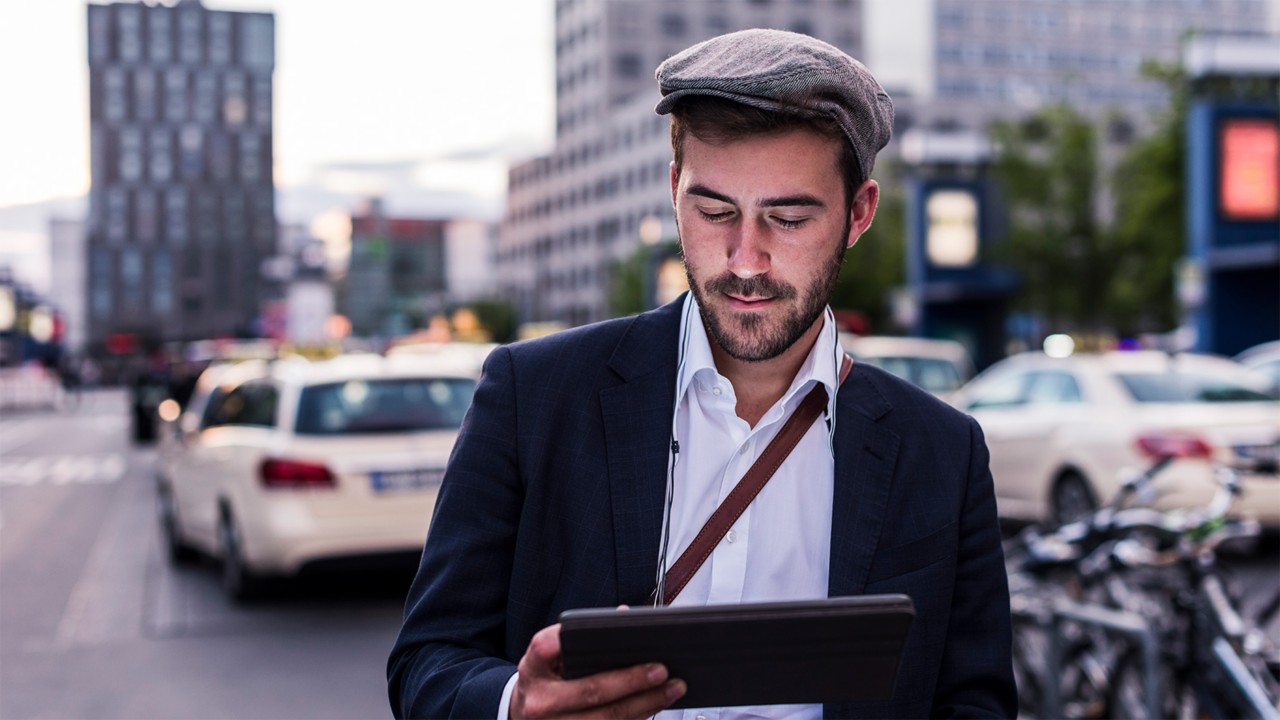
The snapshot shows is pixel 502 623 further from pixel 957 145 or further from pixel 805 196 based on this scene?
pixel 957 145

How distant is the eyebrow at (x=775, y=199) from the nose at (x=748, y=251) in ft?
0.11

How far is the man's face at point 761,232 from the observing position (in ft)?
5.90

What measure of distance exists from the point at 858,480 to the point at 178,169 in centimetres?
8988

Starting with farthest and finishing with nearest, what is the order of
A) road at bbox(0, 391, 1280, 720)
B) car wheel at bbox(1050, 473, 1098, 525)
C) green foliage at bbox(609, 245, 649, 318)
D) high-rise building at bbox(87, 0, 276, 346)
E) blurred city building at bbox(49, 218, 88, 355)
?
1. blurred city building at bbox(49, 218, 88, 355)
2. green foliage at bbox(609, 245, 649, 318)
3. high-rise building at bbox(87, 0, 276, 346)
4. car wheel at bbox(1050, 473, 1098, 525)
5. road at bbox(0, 391, 1280, 720)

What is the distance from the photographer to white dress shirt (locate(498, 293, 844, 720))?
1877mm

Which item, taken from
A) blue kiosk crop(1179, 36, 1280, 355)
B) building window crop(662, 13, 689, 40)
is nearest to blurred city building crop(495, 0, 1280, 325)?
building window crop(662, 13, 689, 40)

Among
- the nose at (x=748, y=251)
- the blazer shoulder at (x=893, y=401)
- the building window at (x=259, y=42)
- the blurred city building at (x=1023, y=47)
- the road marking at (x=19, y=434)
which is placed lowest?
the road marking at (x=19, y=434)

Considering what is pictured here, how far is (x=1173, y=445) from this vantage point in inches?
403

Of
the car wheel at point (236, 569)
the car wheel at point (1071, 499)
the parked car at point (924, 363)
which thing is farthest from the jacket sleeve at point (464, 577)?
the parked car at point (924, 363)

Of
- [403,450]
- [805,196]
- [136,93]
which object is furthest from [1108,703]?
[136,93]

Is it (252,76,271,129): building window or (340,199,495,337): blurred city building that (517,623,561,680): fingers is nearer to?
(252,76,271,129): building window

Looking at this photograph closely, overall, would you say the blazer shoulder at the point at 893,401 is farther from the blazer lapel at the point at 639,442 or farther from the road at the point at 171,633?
the road at the point at 171,633

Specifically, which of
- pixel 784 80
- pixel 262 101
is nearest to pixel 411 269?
pixel 262 101

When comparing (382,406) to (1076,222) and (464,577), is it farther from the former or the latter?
(1076,222)
